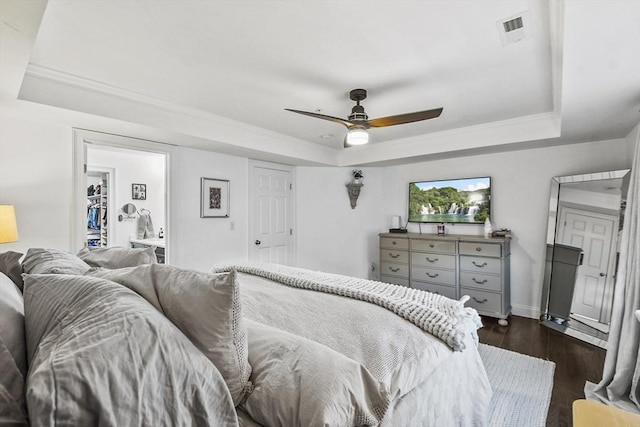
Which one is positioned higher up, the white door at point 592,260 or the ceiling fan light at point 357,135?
the ceiling fan light at point 357,135

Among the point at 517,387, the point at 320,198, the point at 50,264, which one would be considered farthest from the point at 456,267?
the point at 50,264

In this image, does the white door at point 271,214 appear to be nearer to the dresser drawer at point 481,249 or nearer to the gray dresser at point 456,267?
the gray dresser at point 456,267

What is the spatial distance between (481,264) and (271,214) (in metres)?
2.98

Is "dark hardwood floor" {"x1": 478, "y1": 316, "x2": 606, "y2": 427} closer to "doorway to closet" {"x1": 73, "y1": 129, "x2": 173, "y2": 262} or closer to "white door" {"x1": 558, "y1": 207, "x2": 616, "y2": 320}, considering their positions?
"white door" {"x1": 558, "y1": 207, "x2": 616, "y2": 320}

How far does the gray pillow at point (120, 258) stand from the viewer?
1.60m

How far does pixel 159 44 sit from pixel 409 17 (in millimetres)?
1550

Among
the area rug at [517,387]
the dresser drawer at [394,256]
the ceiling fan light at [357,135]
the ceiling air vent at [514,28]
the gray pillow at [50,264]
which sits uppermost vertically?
the ceiling air vent at [514,28]

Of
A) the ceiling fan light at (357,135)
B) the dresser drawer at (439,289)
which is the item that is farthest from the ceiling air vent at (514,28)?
the dresser drawer at (439,289)

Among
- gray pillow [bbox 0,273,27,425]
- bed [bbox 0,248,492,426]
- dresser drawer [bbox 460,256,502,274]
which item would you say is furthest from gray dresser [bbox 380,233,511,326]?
gray pillow [bbox 0,273,27,425]

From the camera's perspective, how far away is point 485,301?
3.98m

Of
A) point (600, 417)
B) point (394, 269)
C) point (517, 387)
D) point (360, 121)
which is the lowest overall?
point (517, 387)

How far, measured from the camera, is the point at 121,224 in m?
5.50

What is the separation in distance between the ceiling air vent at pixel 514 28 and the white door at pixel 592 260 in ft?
7.73

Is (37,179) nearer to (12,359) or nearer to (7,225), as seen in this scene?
(7,225)
